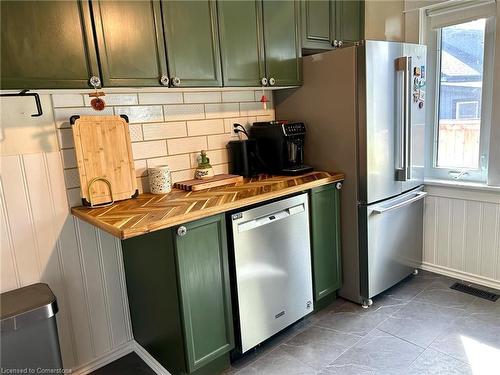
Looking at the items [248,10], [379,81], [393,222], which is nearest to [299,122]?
[379,81]

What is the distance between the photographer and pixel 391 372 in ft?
6.12

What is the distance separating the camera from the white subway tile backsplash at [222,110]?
2398mm

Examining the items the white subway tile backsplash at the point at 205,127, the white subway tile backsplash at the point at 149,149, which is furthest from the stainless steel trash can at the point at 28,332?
the white subway tile backsplash at the point at 205,127

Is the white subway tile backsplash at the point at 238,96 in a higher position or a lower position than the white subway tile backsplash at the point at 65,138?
higher

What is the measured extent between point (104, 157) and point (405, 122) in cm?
186

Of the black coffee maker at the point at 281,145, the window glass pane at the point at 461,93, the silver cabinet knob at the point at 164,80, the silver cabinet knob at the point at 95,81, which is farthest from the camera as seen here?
the window glass pane at the point at 461,93

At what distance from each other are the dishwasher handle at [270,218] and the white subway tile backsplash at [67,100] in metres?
1.03

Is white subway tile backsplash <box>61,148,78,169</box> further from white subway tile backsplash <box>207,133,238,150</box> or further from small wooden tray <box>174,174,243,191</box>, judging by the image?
white subway tile backsplash <box>207,133,238,150</box>

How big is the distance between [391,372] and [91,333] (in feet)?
5.30

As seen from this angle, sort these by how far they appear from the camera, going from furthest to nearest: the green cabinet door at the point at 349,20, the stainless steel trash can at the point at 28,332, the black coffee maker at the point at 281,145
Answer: the green cabinet door at the point at 349,20
the black coffee maker at the point at 281,145
the stainless steel trash can at the point at 28,332

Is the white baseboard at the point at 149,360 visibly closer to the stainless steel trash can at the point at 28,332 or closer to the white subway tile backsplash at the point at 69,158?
the stainless steel trash can at the point at 28,332

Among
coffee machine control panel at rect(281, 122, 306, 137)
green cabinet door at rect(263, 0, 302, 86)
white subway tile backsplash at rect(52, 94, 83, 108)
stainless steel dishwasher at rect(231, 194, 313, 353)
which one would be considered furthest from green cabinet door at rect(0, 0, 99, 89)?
coffee machine control panel at rect(281, 122, 306, 137)

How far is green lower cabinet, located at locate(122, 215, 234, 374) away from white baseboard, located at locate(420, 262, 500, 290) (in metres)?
1.85

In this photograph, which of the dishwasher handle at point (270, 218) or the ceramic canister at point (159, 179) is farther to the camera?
the ceramic canister at point (159, 179)
